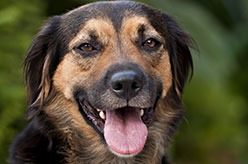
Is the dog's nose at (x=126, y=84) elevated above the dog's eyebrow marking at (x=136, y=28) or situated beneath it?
situated beneath

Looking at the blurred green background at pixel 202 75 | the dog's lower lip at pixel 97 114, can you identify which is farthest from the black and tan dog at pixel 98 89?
the blurred green background at pixel 202 75

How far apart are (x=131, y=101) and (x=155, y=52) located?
0.69m

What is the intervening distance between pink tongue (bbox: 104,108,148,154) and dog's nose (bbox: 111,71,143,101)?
26cm

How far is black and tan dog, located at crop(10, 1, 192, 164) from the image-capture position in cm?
405

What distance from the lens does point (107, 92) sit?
3980mm

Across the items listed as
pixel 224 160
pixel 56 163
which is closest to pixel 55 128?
pixel 56 163

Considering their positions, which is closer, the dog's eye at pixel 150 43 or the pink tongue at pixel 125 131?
the pink tongue at pixel 125 131

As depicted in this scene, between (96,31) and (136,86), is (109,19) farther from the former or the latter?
(136,86)

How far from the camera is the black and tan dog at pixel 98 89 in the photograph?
405 centimetres

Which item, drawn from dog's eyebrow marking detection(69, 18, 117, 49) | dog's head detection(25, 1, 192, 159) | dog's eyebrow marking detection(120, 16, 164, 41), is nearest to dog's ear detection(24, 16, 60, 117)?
dog's head detection(25, 1, 192, 159)

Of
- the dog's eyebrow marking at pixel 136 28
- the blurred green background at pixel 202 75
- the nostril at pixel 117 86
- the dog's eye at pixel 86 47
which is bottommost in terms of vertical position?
the blurred green background at pixel 202 75

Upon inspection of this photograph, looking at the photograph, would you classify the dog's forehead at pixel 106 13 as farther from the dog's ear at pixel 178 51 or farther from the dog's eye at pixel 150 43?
the dog's ear at pixel 178 51

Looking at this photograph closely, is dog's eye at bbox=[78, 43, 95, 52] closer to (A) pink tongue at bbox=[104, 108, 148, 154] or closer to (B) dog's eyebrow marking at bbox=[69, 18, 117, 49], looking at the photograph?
(B) dog's eyebrow marking at bbox=[69, 18, 117, 49]

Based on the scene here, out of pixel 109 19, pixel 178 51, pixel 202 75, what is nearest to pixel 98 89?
pixel 109 19
